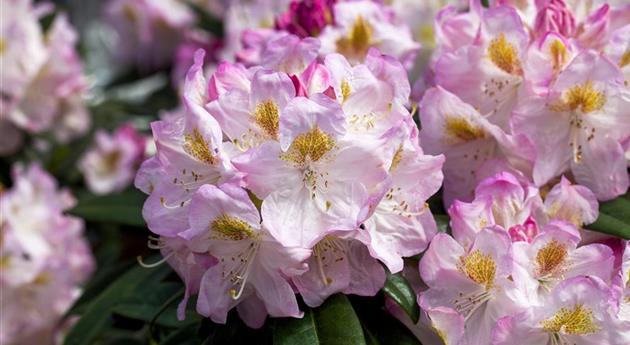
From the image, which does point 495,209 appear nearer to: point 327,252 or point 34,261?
point 327,252

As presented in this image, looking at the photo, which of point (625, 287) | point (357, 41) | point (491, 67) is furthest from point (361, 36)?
point (625, 287)

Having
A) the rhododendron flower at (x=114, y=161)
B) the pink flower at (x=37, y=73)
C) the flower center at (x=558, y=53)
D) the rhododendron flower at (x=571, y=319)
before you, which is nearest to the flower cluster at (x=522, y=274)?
the rhododendron flower at (x=571, y=319)

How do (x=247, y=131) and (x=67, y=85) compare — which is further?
(x=67, y=85)

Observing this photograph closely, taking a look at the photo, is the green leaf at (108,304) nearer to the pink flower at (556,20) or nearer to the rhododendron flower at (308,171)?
the rhododendron flower at (308,171)

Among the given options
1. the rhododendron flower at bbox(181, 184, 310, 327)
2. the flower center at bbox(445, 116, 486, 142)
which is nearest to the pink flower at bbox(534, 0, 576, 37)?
the flower center at bbox(445, 116, 486, 142)

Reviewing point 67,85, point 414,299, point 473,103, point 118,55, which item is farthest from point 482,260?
point 118,55

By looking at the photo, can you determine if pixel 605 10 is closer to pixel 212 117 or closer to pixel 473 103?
pixel 473 103
